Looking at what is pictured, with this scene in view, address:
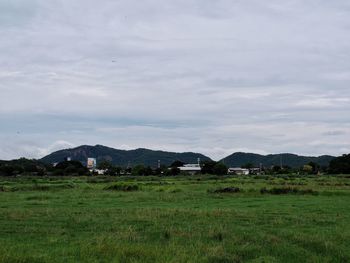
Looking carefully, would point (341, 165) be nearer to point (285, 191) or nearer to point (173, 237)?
point (285, 191)

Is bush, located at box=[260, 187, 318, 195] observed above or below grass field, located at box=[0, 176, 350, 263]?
above

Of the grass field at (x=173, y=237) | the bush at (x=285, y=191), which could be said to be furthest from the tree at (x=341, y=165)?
the grass field at (x=173, y=237)

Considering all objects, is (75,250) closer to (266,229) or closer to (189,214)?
(266,229)

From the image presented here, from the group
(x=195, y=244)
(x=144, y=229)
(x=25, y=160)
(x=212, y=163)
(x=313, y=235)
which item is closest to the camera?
(x=195, y=244)

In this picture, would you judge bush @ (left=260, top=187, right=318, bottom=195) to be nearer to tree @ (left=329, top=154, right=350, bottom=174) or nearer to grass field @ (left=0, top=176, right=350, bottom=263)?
grass field @ (left=0, top=176, right=350, bottom=263)

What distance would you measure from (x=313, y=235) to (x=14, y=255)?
32.6 ft

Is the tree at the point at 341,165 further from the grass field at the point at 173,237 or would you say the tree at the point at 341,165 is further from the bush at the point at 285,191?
the grass field at the point at 173,237

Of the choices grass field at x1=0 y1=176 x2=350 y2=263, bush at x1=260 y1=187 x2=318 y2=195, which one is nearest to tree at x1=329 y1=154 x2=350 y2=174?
bush at x1=260 y1=187 x2=318 y2=195

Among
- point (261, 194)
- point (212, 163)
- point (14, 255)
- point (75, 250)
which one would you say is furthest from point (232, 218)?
point (212, 163)

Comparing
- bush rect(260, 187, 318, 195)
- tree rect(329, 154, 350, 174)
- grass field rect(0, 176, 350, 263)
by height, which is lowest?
grass field rect(0, 176, 350, 263)

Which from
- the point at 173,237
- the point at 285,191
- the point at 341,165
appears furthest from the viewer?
the point at 341,165

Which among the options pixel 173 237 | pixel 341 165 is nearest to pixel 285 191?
pixel 173 237

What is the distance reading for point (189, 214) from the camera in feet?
75.5

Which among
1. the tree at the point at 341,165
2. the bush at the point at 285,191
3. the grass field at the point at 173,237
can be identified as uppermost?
the tree at the point at 341,165
